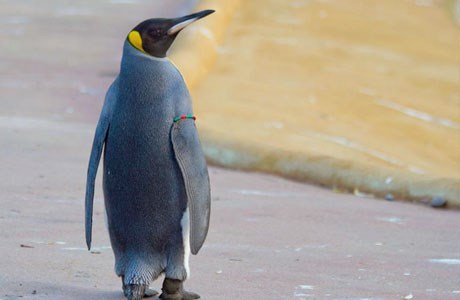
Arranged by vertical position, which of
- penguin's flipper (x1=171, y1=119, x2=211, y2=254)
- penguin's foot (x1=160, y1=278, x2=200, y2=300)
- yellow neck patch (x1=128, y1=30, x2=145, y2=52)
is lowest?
penguin's foot (x1=160, y1=278, x2=200, y2=300)

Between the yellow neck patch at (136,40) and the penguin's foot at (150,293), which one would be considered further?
the penguin's foot at (150,293)

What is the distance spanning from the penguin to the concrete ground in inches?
11.7

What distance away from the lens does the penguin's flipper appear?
16.2 feet

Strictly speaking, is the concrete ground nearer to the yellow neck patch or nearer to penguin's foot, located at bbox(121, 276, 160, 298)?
penguin's foot, located at bbox(121, 276, 160, 298)

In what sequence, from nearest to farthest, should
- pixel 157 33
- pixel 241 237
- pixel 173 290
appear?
pixel 157 33, pixel 173 290, pixel 241 237

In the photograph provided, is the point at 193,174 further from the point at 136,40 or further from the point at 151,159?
the point at 136,40

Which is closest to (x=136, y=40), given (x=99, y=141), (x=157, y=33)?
(x=157, y=33)

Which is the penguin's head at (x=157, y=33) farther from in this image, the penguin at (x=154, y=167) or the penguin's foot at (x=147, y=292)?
the penguin's foot at (x=147, y=292)

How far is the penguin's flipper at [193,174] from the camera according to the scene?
195 inches

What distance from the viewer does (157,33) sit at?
494 cm

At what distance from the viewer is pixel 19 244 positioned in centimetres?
620

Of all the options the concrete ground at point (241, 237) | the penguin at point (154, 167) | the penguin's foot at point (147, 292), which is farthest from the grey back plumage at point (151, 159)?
the concrete ground at point (241, 237)

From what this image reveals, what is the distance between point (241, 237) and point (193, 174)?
2265mm

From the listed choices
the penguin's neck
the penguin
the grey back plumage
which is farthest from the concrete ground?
the penguin's neck
